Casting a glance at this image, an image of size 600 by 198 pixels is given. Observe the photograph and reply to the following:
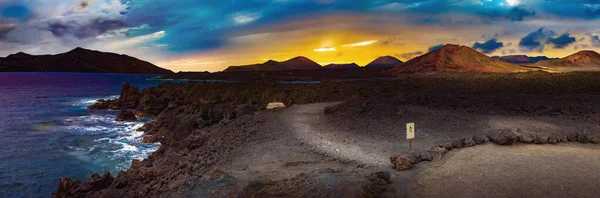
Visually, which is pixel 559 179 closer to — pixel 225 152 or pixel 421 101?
pixel 225 152

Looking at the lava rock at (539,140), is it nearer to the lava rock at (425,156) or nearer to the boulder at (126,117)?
the lava rock at (425,156)

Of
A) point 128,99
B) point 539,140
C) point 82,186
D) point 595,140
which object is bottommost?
point 82,186

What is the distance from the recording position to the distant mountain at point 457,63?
204ft

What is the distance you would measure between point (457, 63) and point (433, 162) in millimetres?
61633

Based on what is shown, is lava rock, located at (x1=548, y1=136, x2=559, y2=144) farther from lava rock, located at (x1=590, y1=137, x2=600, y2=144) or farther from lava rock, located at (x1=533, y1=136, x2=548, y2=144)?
lava rock, located at (x1=590, y1=137, x2=600, y2=144)

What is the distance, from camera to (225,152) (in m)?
11.5


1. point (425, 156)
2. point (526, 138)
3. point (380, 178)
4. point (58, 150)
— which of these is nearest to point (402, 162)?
point (425, 156)

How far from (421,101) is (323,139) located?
842 centimetres

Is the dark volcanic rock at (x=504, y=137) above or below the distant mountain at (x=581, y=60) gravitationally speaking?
below

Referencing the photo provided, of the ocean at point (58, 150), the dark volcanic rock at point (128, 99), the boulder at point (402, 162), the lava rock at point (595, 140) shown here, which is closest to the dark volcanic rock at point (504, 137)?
the lava rock at point (595, 140)

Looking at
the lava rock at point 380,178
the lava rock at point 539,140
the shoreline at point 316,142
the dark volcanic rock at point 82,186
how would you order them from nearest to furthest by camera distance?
1. the lava rock at point 380,178
2. the shoreline at point 316,142
3. the dark volcanic rock at point 82,186
4. the lava rock at point 539,140

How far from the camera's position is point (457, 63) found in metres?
64.1

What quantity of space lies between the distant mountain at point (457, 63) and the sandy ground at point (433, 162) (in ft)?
169

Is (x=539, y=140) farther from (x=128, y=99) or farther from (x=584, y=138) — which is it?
(x=128, y=99)
